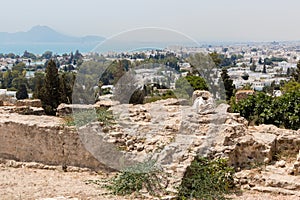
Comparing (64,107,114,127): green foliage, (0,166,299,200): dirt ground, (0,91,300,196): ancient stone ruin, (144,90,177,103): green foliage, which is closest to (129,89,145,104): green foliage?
(144,90,177,103): green foliage

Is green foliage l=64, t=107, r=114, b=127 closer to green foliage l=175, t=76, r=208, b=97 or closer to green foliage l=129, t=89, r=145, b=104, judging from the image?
green foliage l=175, t=76, r=208, b=97

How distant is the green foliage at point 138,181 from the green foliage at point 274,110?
4.96m

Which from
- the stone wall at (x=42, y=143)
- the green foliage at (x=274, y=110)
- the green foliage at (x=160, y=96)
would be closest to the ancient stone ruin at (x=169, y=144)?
the stone wall at (x=42, y=143)

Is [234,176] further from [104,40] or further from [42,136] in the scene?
[104,40]

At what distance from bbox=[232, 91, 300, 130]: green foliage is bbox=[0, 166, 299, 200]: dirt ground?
467 cm

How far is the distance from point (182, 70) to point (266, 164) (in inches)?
205

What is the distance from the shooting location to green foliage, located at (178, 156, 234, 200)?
267 inches

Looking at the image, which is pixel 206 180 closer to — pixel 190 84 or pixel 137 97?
pixel 190 84

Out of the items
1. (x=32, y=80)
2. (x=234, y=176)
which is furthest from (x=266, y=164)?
(x=32, y=80)

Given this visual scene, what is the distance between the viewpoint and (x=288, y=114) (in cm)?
1126

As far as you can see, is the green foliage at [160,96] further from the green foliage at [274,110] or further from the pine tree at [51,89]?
the pine tree at [51,89]

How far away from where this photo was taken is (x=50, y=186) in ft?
24.5

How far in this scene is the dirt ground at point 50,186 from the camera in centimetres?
675

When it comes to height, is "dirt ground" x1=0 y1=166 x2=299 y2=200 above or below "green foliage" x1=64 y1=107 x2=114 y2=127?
below
